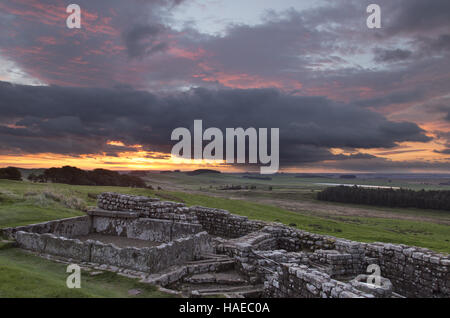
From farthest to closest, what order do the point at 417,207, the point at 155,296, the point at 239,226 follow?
the point at 417,207
the point at 239,226
the point at 155,296

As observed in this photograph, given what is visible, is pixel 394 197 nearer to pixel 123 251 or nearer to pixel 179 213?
pixel 179 213

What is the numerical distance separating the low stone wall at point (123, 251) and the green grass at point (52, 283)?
66cm

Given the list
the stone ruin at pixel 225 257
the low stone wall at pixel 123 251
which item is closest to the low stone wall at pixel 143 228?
the stone ruin at pixel 225 257

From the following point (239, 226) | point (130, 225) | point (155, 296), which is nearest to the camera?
point (155, 296)

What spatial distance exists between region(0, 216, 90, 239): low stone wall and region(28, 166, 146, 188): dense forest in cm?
4622

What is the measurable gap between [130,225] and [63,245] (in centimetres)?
415

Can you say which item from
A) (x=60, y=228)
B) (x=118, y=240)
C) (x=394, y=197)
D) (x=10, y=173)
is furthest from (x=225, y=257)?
(x=394, y=197)

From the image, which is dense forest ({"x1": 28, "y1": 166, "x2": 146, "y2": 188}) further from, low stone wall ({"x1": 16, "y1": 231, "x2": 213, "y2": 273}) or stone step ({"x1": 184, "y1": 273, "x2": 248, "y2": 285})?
stone step ({"x1": 184, "y1": 273, "x2": 248, "y2": 285})

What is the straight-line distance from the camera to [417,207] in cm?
8825

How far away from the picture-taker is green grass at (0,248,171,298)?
7.07m

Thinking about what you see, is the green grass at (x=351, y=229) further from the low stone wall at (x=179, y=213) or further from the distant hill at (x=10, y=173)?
the distant hill at (x=10, y=173)

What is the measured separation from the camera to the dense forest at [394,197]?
85562 millimetres

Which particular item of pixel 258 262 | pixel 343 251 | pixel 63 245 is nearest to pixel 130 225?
pixel 63 245

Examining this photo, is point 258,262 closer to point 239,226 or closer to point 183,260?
point 183,260
